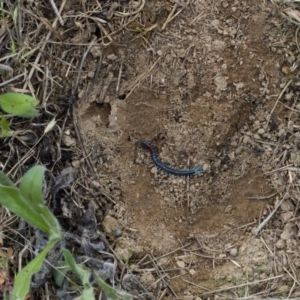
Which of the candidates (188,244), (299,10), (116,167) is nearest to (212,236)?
(188,244)

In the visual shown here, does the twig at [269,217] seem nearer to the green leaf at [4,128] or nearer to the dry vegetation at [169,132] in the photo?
the dry vegetation at [169,132]

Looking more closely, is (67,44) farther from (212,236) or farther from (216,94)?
(212,236)

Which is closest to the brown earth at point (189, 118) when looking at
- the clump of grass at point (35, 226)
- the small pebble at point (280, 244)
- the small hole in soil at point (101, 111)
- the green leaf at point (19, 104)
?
the small hole in soil at point (101, 111)

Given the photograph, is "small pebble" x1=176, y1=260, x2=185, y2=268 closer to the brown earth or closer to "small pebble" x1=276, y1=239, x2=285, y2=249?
the brown earth

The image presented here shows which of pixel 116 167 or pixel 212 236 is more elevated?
pixel 116 167

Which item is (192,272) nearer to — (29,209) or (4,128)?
(29,209)

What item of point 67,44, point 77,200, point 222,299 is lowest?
point 222,299
